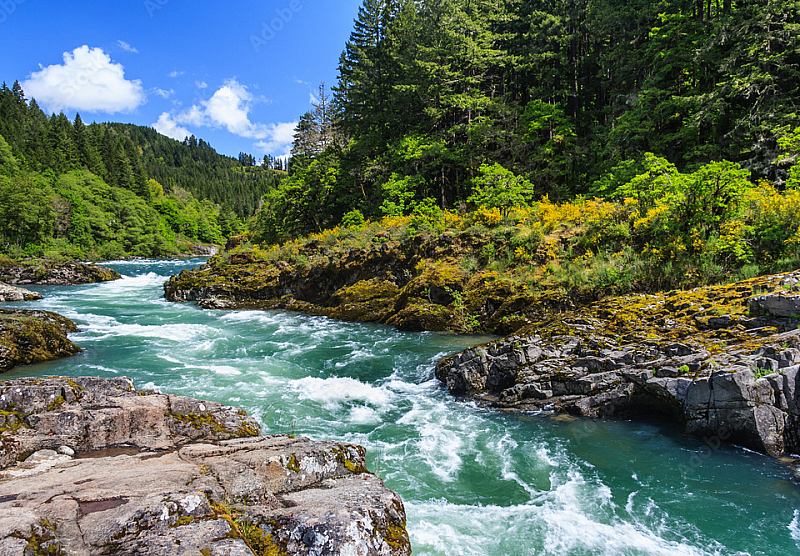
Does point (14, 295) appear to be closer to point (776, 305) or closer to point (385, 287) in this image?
point (385, 287)

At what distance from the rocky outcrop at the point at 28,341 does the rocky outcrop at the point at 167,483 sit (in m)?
6.94

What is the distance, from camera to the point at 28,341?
10406 mm

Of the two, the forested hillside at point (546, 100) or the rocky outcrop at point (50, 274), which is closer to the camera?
the forested hillside at point (546, 100)

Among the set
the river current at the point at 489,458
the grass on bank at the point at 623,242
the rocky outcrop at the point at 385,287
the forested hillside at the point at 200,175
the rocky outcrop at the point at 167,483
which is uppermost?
the forested hillside at the point at 200,175

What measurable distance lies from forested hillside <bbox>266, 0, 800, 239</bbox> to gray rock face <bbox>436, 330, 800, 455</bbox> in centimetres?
939

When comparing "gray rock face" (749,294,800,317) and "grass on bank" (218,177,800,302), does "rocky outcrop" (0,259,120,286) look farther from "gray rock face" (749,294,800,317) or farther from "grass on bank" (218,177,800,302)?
"gray rock face" (749,294,800,317)

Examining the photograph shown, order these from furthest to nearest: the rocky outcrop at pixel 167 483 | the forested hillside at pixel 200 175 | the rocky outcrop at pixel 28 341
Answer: the forested hillside at pixel 200 175 < the rocky outcrop at pixel 28 341 < the rocky outcrop at pixel 167 483

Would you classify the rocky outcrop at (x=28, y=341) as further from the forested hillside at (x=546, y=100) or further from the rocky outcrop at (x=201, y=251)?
the rocky outcrop at (x=201, y=251)

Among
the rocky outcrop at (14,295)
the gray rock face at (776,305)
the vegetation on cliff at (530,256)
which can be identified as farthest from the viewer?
the rocky outcrop at (14,295)

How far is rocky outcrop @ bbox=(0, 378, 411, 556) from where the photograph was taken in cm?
244

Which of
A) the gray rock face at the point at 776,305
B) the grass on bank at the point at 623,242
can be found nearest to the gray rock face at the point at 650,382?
the gray rock face at the point at 776,305

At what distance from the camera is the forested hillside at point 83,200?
2031 inches

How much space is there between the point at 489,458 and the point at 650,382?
10.4ft

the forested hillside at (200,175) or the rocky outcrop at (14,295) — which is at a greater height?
the forested hillside at (200,175)
